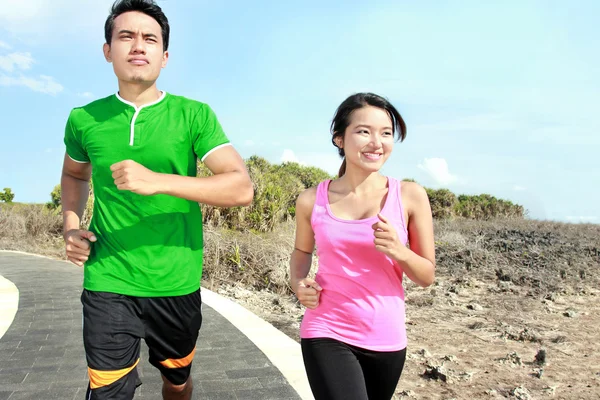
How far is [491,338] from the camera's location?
236 inches

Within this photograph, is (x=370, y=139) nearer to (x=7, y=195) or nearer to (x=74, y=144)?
(x=74, y=144)

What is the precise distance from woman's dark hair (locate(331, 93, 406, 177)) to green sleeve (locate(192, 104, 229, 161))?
0.53m

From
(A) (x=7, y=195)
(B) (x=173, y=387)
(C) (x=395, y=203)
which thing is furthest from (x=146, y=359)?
(A) (x=7, y=195)

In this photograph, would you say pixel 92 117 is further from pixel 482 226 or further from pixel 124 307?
pixel 482 226

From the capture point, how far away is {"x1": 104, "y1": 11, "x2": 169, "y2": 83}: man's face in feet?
8.10

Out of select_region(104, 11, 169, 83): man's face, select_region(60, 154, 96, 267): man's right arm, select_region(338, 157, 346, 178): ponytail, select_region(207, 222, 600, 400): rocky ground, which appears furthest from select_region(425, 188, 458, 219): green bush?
select_region(104, 11, 169, 83): man's face

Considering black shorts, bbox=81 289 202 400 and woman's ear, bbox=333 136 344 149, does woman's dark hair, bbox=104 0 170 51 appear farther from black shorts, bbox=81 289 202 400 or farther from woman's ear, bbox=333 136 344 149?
black shorts, bbox=81 289 202 400

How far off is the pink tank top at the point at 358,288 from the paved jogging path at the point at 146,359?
5.97 ft

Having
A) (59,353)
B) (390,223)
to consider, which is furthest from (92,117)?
(59,353)

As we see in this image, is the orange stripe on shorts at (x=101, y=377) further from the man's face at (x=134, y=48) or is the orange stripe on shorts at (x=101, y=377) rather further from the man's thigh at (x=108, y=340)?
the man's face at (x=134, y=48)

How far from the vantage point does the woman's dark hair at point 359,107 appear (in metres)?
2.37

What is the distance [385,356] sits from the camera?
85.9 inches

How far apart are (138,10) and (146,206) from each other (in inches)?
35.8

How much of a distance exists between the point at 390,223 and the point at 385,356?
0.53 metres
